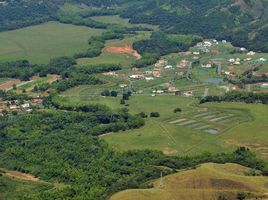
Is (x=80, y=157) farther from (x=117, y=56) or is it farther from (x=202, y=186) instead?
(x=117, y=56)

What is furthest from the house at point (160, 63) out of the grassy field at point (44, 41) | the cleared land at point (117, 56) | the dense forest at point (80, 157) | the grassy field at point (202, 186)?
the grassy field at point (202, 186)

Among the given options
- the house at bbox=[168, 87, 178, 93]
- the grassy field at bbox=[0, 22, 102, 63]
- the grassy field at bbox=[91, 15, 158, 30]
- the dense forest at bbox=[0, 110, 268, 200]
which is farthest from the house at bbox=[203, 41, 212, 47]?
the dense forest at bbox=[0, 110, 268, 200]

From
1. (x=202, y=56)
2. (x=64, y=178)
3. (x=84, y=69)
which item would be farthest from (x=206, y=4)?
(x=64, y=178)

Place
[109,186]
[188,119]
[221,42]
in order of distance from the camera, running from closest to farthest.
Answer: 1. [109,186]
2. [188,119]
3. [221,42]

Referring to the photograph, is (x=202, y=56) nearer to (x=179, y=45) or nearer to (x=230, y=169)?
(x=179, y=45)

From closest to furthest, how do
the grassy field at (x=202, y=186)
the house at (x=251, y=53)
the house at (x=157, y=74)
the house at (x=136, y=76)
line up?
the grassy field at (x=202, y=186) < the house at (x=136, y=76) < the house at (x=157, y=74) < the house at (x=251, y=53)

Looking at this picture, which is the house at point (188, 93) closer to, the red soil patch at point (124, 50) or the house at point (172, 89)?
the house at point (172, 89)

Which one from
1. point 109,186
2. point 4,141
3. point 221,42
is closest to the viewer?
point 109,186
